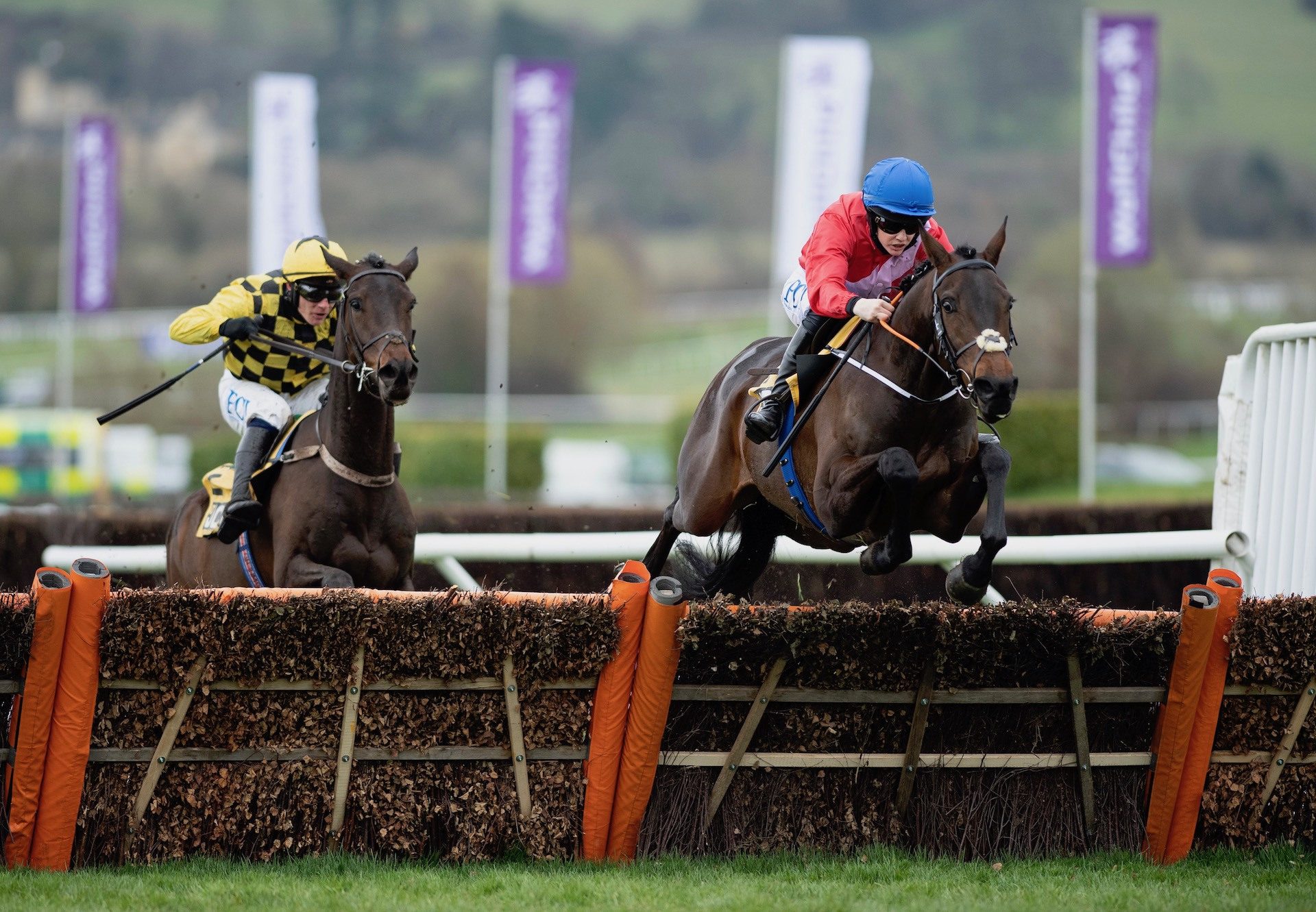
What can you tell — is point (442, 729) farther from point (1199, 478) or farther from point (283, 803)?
point (1199, 478)

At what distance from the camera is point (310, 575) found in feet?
18.3

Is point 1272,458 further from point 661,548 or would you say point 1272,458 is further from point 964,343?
point 661,548

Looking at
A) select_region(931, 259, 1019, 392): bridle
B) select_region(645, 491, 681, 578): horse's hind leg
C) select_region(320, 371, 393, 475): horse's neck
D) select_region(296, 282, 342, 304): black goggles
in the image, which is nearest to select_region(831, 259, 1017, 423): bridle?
select_region(931, 259, 1019, 392): bridle

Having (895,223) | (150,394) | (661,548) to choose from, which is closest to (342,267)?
(150,394)

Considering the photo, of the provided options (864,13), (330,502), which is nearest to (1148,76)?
(330,502)

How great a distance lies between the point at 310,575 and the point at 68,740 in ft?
4.87

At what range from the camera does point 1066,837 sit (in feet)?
15.1

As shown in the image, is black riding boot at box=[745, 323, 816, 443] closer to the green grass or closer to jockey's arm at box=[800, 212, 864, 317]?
jockey's arm at box=[800, 212, 864, 317]

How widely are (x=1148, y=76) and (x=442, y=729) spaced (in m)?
12.6

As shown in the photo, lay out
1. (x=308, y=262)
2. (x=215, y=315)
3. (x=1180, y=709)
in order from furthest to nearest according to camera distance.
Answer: (x=215, y=315) → (x=308, y=262) → (x=1180, y=709)

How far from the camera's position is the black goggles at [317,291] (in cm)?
612

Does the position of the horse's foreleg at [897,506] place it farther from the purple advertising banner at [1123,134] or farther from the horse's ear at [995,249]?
the purple advertising banner at [1123,134]

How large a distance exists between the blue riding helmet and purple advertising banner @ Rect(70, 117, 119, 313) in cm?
1744

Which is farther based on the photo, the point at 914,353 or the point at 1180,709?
the point at 914,353
